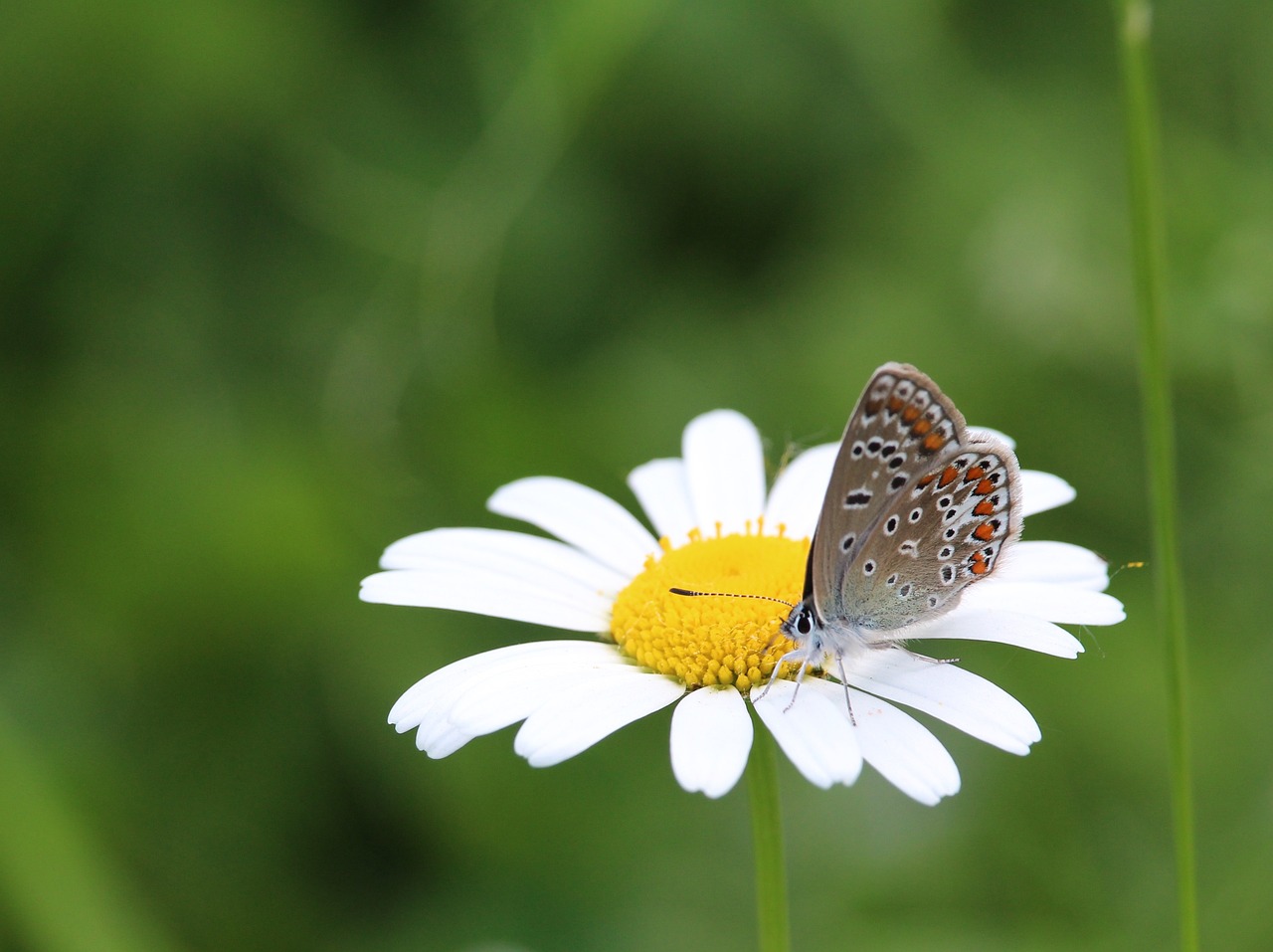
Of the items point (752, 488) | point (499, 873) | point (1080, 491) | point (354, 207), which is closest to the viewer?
point (752, 488)

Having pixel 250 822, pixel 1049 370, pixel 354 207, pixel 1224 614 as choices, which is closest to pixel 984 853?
pixel 1224 614

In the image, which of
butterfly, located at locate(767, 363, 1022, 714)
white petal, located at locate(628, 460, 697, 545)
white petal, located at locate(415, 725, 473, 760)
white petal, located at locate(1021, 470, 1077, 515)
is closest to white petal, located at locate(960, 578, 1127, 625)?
butterfly, located at locate(767, 363, 1022, 714)

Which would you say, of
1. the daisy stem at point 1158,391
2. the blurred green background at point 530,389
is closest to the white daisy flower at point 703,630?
the daisy stem at point 1158,391

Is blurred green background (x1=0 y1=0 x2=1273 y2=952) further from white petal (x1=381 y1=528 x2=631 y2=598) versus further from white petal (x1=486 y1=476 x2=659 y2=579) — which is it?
white petal (x1=381 y1=528 x2=631 y2=598)

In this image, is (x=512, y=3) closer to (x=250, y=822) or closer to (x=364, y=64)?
(x=364, y=64)

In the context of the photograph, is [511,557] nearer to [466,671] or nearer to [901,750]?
[466,671]
